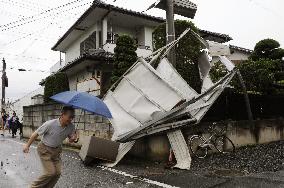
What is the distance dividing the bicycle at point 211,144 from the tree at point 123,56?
17.6 feet

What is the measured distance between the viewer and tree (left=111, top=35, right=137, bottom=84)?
14.7 meters

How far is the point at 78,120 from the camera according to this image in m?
15.0

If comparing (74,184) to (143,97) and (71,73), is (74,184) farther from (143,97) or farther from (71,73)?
(71,73)

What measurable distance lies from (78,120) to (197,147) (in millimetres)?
6485

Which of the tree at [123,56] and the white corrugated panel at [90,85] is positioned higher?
the tree at [123,56]

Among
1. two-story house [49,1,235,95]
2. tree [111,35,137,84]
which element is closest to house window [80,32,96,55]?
Answer: two-story house [49,1,235,95]

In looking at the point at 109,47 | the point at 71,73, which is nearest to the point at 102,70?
the point at 109,47

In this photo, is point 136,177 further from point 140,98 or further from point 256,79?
point 256,79

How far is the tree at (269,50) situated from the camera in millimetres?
23062

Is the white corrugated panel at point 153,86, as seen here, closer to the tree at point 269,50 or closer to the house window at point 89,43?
the house window at point 89,43

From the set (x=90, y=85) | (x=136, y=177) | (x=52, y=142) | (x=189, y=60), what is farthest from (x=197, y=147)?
(x=90, y=85)

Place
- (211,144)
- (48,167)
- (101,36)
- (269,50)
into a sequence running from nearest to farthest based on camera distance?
(48,167) → (211,144) → (101,36) → (269,50)

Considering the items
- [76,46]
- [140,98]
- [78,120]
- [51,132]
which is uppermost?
[76,46]

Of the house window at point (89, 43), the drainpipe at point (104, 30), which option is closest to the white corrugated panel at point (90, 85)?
the drainpipe at point (104, 30)
